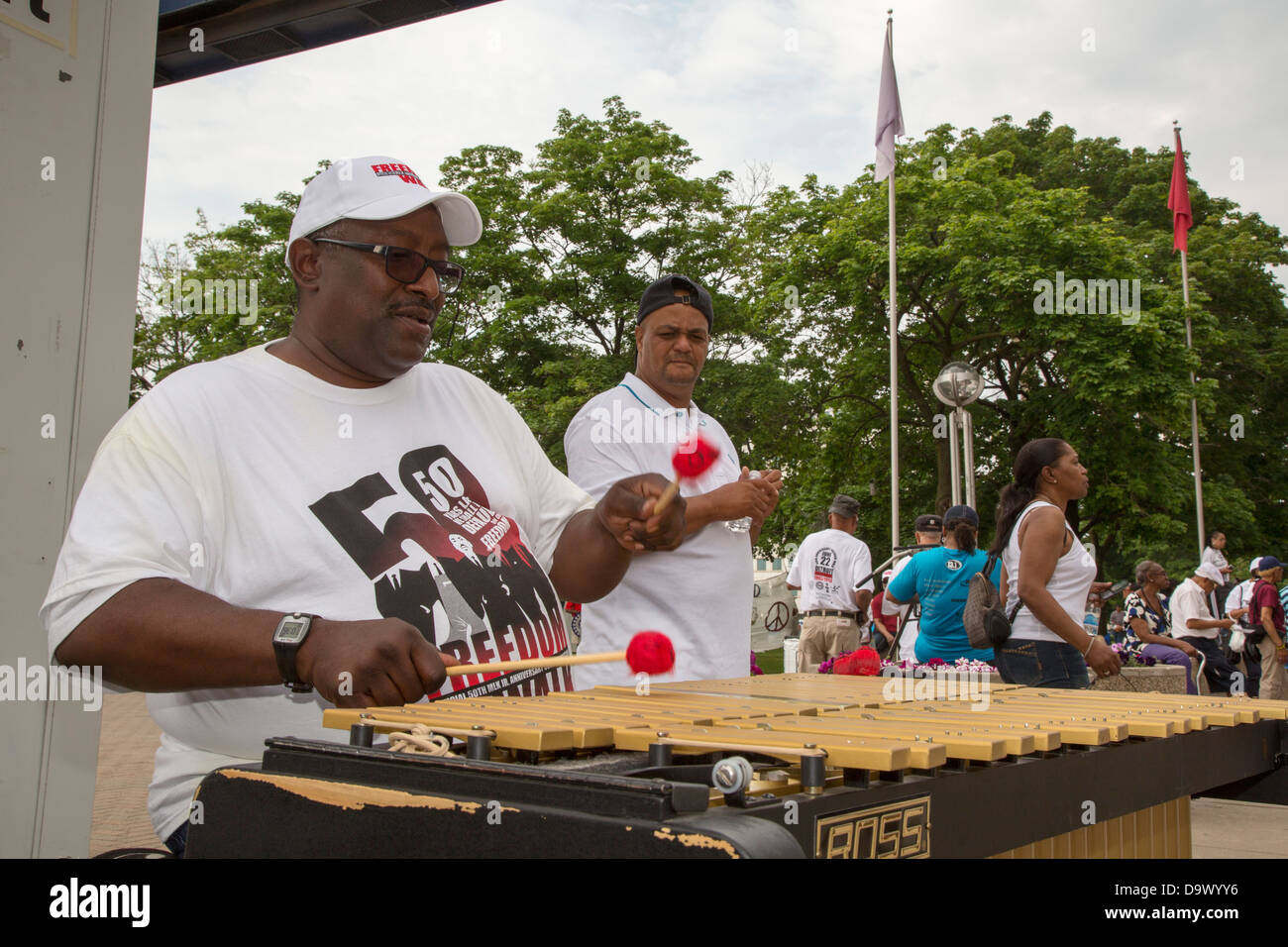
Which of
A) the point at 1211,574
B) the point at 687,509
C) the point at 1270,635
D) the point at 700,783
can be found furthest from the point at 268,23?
the point at 1211,574

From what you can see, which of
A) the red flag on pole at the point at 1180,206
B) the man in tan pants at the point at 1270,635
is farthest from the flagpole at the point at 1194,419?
the man in tan pants at the point at 1270,635

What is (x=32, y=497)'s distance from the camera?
2.88m

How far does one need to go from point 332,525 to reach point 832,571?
8.00 m

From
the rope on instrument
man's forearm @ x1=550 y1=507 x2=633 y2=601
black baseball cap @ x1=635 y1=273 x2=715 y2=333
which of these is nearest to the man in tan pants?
black baseball cap @ x1=635 y1=273 x2=715 y2=333

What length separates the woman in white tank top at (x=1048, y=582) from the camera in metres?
4.88

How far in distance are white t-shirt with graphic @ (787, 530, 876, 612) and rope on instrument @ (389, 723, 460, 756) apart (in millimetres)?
8418

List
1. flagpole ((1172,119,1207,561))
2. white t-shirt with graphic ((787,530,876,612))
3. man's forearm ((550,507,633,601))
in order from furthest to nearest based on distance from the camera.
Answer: flagpole ((1172,119,1207,561))
white t-shirt with graphic ((787,530,876,612))
man's forearm ((550,507,633,601))

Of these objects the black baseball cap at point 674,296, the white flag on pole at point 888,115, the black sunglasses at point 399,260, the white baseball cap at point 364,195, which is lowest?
the black sunglasses at point 399,260

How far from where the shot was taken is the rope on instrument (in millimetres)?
1605

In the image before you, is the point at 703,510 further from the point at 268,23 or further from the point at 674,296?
the point at 268,23

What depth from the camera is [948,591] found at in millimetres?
6738

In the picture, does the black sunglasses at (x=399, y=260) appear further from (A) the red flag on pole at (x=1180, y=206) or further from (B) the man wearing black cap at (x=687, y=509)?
(A) the red flag on pole at (x=1180, y=206)

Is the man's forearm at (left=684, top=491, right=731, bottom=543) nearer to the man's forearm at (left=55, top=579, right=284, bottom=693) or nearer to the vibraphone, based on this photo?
the vibraphone
